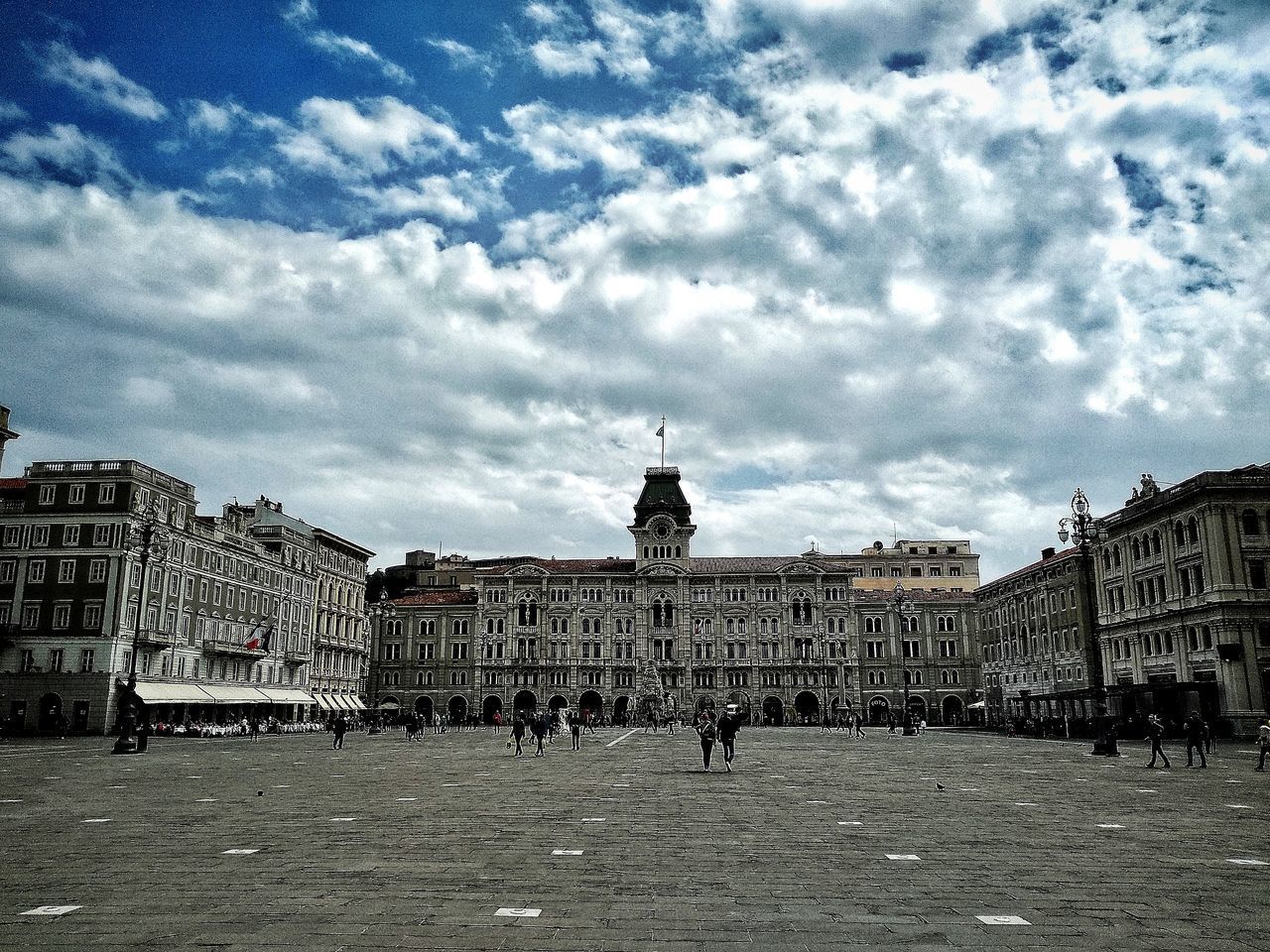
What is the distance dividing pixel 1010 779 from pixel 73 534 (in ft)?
195

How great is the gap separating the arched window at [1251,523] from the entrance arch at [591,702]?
71612mm

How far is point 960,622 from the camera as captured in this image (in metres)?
111

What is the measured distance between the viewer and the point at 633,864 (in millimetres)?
13258

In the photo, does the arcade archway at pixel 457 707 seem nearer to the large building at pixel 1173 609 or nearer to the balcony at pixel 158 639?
the balcony at pixel 158 639

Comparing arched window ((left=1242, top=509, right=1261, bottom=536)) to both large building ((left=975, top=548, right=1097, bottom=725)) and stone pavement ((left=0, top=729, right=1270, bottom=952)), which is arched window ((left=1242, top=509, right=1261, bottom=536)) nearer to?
large building ((left=975, top=548, right=1097, bottom=725))

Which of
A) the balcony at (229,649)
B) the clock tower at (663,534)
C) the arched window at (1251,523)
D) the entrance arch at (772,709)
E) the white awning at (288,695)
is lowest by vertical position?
the entrance arch at (772,709)

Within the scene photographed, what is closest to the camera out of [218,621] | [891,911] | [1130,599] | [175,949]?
[175,949]

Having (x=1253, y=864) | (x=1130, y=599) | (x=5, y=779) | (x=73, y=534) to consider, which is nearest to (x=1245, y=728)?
(x=1130, y=599)

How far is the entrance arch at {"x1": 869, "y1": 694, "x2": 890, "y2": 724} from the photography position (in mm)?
110125

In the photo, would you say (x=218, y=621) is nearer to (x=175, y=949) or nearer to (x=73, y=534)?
(x=73, y=534)

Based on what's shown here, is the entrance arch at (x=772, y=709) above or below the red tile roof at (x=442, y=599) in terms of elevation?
below

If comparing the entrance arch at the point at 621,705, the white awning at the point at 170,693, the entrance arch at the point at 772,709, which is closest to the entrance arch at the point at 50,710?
the white awning at the point at 170,693

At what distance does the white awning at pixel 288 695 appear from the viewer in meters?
79.9

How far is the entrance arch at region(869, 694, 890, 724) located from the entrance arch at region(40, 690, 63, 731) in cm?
8008
